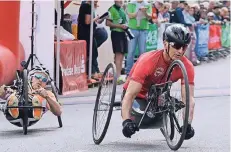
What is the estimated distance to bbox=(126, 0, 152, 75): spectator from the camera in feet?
52.0

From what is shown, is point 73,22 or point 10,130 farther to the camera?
point 73,22

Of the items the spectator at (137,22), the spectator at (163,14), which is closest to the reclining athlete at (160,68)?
the spectator at (137,22)

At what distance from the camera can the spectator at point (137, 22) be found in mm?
15859

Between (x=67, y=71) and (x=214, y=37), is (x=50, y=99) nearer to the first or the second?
(x=67, y=71)

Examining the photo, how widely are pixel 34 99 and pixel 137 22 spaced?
25.0 ft

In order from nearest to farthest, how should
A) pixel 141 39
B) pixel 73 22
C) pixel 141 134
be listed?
pixel 141 134
pixel 73 22
pixel 141 39

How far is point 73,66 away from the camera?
13727 mm

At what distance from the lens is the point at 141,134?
28.8ft

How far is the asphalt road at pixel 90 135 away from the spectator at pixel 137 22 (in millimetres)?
3399

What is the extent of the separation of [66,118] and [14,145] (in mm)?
2624

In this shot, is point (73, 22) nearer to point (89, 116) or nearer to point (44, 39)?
point (44, 39)

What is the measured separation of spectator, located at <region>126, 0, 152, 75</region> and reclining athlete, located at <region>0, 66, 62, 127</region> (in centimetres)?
720

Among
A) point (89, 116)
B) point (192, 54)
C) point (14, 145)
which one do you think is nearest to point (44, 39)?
point (89, 116)

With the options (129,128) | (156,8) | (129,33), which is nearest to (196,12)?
(156,8)
